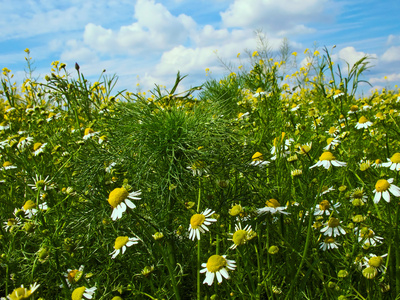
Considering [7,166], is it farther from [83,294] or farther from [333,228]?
[333,228]

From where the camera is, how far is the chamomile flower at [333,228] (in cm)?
142

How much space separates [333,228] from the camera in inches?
56.3

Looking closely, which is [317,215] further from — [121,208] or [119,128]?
[119,128]

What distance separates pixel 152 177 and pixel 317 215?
0.80 meters

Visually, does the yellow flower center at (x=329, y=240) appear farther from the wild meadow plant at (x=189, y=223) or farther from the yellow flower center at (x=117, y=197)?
the yellow flower center at (x=117, y=197)

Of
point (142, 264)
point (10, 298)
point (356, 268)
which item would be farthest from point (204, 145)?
point (10, 298)

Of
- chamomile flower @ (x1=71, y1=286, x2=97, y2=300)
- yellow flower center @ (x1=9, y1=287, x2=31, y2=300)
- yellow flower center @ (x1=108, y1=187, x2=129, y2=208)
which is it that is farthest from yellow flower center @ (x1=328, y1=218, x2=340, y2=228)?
yellow flower center @ (x1=9, y1=287, x2=31, y2=300)

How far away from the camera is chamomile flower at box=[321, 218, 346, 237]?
1.42 metres

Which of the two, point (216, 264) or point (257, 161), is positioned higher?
point (257, 161)

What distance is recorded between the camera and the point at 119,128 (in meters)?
1.69

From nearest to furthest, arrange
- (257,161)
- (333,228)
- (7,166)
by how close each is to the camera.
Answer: (333,228) → (257,161) → (7,166)

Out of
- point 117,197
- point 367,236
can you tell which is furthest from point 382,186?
point 117,197

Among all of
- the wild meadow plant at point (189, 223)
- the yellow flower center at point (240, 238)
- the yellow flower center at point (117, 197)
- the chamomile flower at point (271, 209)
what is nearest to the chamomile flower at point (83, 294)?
the wild meadow plant at point (189, 223)

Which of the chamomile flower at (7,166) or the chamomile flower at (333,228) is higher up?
the chamomile flower at (7,166)
